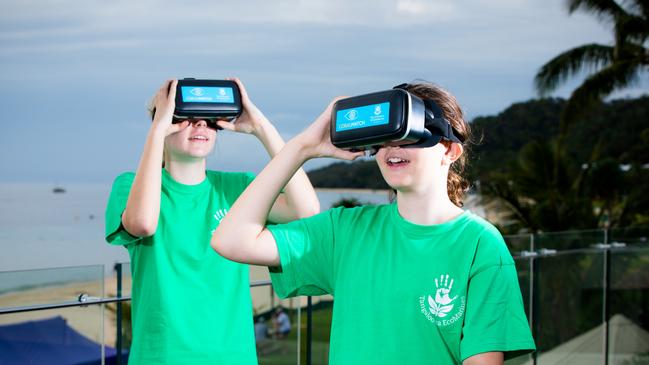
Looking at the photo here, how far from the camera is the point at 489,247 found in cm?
180

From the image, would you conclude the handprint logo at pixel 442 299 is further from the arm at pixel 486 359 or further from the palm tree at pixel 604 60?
the palm tree at pixel 604 60

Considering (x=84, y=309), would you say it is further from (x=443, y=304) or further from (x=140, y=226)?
(x=443, y=304)

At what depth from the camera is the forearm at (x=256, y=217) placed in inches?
76.4

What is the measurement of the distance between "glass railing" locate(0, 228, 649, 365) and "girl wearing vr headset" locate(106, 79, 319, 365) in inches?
25.8

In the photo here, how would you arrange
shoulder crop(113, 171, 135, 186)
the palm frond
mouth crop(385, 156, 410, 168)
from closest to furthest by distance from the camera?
mouth crop(385, 156, 410, 168) → shoulder crop(113, 171, 135, 186) → the palm frond

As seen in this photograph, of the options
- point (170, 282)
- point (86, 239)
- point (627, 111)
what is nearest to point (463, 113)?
point (170, 282)

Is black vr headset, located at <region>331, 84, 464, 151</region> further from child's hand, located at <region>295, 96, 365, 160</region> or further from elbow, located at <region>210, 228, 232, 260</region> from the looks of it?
elbow, located at <region>210, 228, 232, 260</region>

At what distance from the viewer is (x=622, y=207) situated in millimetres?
16344

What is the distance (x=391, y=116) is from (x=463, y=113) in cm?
Result: 36

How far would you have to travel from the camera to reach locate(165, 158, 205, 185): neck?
2.76 meters

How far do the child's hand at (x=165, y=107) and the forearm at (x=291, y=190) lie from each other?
24 cm

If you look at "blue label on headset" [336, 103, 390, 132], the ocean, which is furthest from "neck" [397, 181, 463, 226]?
the ocean

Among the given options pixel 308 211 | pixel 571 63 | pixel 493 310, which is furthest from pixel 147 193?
pixel 571 63

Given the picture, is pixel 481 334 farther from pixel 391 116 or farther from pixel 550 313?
pixel 550 313
